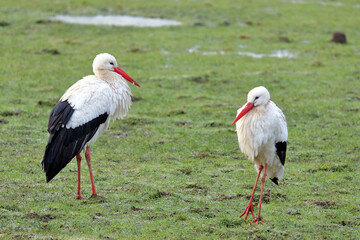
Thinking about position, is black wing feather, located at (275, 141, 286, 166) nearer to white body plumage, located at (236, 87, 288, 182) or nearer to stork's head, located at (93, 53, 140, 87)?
white body plumage, located at (236, 87, 288, 182)

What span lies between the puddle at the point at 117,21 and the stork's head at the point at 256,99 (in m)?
15.0

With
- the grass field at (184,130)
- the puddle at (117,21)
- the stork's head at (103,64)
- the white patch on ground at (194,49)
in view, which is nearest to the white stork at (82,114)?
the stork's head at (103,64)

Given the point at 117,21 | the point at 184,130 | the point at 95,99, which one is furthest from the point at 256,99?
the point at 117,21

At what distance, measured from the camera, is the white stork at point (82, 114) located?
7895mm

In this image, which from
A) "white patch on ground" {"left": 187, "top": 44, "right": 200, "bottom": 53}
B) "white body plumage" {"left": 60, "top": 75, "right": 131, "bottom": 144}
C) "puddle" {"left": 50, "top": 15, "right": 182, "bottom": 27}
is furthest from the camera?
"puddle" {"left": 50, "top": 15, "right": 182, "bottom": 27}

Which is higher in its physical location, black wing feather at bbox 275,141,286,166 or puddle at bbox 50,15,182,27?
black wing feather at bbox 275,141,286,166

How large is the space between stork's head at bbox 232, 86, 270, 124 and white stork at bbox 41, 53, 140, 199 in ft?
6.66

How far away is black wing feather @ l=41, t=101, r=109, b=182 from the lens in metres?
7.77

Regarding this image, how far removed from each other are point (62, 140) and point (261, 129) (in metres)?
2.66

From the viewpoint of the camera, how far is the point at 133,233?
697 cm

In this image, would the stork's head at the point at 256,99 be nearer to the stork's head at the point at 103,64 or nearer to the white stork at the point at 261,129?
the white stork at the point at 261,129

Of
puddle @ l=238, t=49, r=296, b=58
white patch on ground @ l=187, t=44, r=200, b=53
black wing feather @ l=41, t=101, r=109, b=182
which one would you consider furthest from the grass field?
black wing feather @ l=41, t=101, r=109, b=182

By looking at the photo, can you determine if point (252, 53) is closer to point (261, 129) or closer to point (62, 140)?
point (261, 129)

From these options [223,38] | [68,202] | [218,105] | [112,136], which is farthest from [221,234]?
[223,38]
